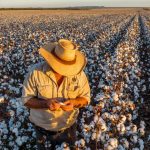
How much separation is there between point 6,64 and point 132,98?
173 inches

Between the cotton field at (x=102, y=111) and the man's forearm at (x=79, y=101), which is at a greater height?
the man's forearm at (x=79, y=101)

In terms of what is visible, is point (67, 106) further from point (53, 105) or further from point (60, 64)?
point (60, 64)

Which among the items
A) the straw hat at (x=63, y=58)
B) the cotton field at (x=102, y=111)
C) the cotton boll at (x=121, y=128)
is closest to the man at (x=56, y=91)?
the straw hat at (x=63, y=58)

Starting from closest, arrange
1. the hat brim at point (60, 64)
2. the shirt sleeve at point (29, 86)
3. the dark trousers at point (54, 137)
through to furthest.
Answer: the hat brim at point (60, 64)
the shirt sleeve at point (29, 86)
the dark trousers at point (54, 137)

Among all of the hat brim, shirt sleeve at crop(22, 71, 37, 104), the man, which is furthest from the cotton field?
the hat brim

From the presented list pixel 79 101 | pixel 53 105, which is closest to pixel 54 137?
pixel 79 101

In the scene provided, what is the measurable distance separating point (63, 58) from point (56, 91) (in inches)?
16.8

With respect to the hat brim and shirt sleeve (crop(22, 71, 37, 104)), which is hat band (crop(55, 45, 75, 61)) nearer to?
the hat brim

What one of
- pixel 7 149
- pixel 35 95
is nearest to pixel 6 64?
pixel 7 149

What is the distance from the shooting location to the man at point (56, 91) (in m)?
4.15

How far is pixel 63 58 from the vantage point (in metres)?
4.14

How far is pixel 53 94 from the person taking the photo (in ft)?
14.6

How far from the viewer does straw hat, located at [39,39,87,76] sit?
4094 millimetres

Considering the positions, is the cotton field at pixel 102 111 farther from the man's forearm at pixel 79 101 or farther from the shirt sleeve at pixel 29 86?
the shirt sleeve at pixel 29 86
